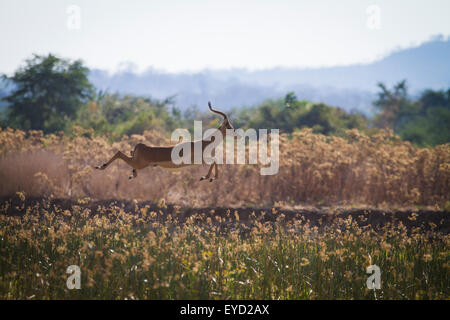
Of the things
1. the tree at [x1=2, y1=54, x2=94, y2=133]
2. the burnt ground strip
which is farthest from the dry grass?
the tree at [x1=2, y1=54, x2=94, y2=133]

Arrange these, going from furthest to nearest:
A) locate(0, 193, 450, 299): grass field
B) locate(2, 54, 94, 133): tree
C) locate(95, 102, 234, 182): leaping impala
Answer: locate(2, 54, 94, 133): tree, locate(0, 193, 450, 299): grass field, locate(95, 102, 234, 182): leaping impala

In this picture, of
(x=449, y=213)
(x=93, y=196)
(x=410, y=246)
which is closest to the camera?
(x=410, y=246)

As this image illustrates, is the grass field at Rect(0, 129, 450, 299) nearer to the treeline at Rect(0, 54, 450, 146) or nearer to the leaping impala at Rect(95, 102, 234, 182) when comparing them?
the leaping impala at Rect(95, 102, 234, 182)

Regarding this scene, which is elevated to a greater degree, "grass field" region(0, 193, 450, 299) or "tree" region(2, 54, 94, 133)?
"tree" region(2, 54, 94, 133)

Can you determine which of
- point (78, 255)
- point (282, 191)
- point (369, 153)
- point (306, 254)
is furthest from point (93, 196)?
point (369, 153)

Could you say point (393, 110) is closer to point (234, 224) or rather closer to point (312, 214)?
point (312, 214)

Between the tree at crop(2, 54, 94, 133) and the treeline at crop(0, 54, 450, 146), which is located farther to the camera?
the tree at crop(2, 54, 94, 133)

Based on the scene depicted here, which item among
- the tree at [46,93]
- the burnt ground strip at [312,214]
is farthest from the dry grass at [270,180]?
the tree at [46,93]

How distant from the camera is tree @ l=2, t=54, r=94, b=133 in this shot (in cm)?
2147

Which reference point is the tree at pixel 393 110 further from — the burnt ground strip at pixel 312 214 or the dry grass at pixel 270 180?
the burnt ground strip at pixel 312 214

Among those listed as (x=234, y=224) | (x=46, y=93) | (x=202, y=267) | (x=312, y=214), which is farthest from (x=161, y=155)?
(x=46, y=93)
